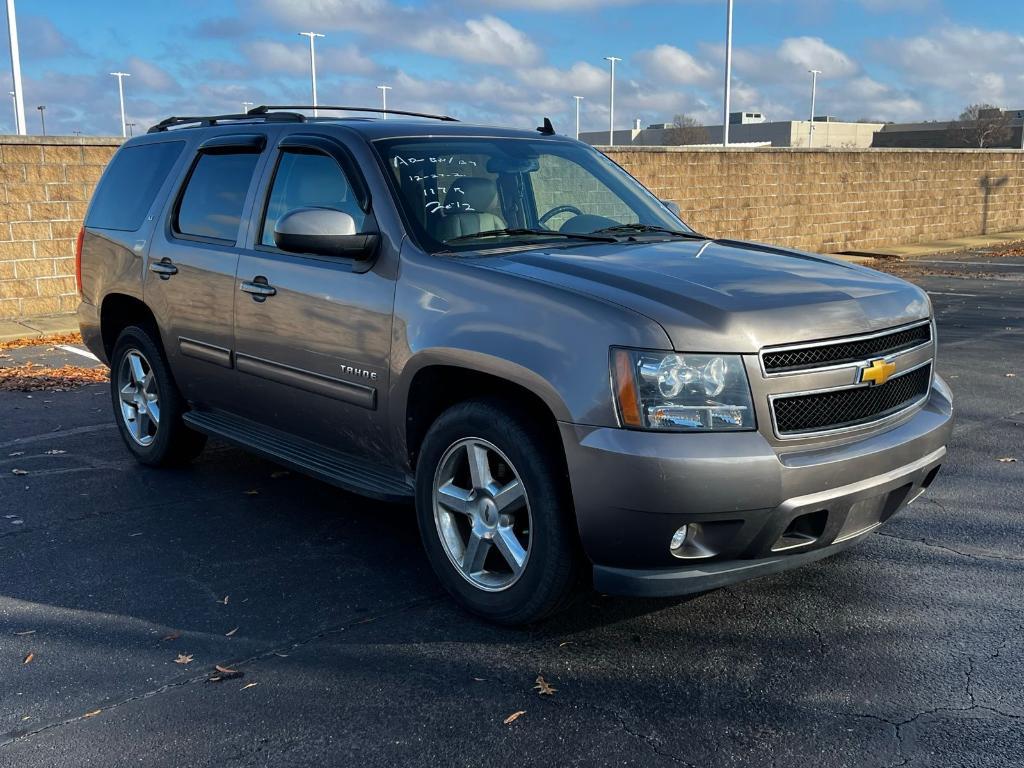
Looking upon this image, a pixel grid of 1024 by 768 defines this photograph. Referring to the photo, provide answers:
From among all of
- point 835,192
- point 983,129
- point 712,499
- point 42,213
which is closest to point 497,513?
point 712,499

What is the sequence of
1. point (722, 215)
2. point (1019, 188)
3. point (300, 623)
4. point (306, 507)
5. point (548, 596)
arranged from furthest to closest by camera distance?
point (1019, 188) → point (722, 215) → point (306, 507) → point (300, 623) → point (548, 596)

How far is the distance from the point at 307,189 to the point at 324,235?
0.76m

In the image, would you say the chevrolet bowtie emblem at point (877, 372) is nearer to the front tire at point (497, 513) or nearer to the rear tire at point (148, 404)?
the front tire at point (497, 513)

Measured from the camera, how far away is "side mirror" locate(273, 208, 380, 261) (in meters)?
4.15

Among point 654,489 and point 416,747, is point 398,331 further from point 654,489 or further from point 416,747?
point 416,747

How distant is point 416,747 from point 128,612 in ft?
5.24

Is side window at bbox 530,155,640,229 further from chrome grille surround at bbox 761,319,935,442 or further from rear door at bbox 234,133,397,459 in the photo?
chrome grille surround at bbox 761,319,935,442

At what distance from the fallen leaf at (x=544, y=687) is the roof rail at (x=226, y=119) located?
3.03 m

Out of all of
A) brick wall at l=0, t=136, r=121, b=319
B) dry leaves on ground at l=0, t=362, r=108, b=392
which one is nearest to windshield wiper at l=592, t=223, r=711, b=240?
dry leaves on ground at l=0, t=362, r=108, b=392

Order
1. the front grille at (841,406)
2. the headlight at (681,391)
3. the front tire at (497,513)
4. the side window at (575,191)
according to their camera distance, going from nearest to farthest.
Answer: the headlight at (681,391) < the front grille at (841,406) < the front tire at (497,513) < the side window at (575,191)

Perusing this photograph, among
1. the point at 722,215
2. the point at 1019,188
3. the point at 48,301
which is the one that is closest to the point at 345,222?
the point at 48,301

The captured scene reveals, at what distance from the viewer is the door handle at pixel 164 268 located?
18.0 ft

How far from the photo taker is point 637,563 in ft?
11.3

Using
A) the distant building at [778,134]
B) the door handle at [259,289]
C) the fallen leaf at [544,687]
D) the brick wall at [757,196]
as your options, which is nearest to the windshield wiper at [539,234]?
the brick wall at [757,196]
